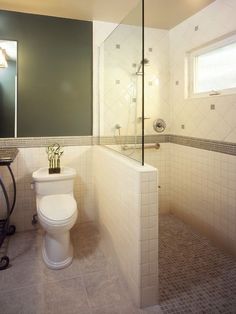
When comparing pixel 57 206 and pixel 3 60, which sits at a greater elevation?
pixel 3 60

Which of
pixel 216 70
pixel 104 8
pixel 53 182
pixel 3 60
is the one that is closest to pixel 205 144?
pixel 216 70

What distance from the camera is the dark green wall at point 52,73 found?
8.20 feet

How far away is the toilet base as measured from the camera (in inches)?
80.0

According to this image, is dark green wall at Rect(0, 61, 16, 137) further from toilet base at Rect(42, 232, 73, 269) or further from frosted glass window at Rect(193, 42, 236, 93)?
frosted glass window at Rect(193, 42, 236, 93)

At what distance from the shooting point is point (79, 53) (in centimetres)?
269

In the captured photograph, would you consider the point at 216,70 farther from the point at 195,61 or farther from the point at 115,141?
the point at 115,141

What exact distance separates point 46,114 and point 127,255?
1.69m

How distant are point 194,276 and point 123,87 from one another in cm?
172

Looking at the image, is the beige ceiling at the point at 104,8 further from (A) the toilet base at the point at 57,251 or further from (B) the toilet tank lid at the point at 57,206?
(A) the toilet base at the point at 57,251

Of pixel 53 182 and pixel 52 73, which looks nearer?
pixel 53 182

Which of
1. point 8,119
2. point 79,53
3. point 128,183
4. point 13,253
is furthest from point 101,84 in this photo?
point 13,253

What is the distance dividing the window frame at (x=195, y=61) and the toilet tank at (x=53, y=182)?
1.59 m

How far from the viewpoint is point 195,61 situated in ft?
8.81

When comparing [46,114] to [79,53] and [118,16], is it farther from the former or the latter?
[118,16]
